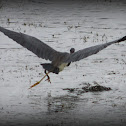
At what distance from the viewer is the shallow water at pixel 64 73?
23.2 feet

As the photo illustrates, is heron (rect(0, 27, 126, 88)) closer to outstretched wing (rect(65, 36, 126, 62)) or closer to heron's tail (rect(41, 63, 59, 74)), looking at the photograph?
heron's tail (rect(41, 63, 59, 74))

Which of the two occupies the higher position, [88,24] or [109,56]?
[88,24]

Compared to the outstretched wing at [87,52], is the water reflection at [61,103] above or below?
below

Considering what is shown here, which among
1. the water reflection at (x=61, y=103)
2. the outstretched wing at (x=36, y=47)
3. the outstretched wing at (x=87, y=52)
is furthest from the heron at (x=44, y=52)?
the water reflection at (x=61, y=103)

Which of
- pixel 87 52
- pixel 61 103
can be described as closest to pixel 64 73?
pixel 61 103

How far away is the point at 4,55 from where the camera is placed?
431 inches

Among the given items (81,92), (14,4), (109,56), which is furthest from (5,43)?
(14,4)

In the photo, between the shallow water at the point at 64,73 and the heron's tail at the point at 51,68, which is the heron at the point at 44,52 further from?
the shallow water at the point at 64,73

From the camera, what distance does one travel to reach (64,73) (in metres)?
9.52

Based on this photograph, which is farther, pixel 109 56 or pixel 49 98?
pixel 109 56

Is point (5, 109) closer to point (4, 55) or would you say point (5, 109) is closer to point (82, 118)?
point (82, 118)

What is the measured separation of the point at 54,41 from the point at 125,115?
5622 mm

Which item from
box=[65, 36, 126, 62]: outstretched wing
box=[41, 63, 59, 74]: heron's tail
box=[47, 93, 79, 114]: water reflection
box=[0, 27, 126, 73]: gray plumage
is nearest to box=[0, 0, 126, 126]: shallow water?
box=[47, 93, 79, 114]: water reflection

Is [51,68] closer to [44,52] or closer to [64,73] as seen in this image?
[44,52]
